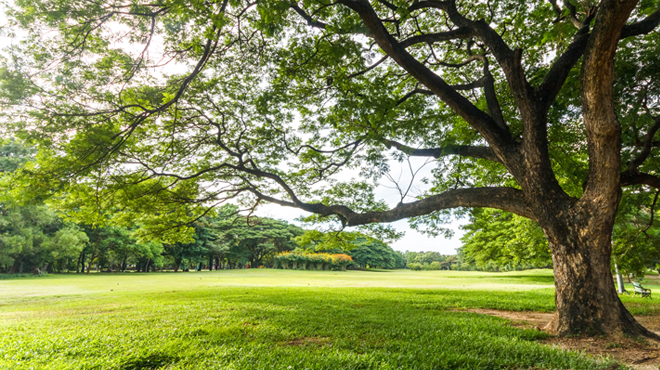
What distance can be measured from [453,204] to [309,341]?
4.26 m

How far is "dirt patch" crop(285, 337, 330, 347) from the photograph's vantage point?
4801mm

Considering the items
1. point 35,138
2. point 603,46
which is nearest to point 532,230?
point 603,46

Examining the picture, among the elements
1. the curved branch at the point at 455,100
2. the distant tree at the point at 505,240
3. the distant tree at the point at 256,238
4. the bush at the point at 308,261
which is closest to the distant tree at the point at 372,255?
the bush at the point at 308,261

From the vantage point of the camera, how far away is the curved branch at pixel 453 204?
612cm

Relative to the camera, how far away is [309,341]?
A: 16.3ft

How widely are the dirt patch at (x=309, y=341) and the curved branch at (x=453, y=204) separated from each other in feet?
12.0

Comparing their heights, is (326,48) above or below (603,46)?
above

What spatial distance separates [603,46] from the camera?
4570 mm

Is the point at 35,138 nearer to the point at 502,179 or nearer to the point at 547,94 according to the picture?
the point at 547,94

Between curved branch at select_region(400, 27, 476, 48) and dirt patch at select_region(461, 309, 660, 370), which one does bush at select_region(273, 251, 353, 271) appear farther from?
dirt patch at select_region(461, 309, 660, 370)

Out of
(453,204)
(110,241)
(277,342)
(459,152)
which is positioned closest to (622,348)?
(453,204)

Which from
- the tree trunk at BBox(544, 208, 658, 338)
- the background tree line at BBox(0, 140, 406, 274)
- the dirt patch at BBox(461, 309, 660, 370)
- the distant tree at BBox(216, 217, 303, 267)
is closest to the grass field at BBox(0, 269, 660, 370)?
the dirt patch at BBox(461, 309, 660, 370)

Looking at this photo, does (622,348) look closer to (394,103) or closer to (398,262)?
(394,103)

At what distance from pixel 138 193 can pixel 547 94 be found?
11514 mm
